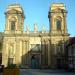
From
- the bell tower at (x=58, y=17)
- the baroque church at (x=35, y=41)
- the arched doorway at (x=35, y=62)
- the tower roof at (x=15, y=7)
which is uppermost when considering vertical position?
the tower roof at (x=15, y=7)

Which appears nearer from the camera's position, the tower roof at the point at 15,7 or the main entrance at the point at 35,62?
the main entrance at the point at 35,62

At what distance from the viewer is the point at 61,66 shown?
52750 millimetres

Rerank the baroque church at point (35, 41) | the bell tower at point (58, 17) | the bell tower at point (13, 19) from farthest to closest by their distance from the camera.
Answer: the bell tower at point (13, 19)
the bell tower at point (58, 17)
the baroque church at point (35, 41)

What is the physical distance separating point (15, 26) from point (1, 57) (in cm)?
755

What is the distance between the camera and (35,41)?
54250 millimetres

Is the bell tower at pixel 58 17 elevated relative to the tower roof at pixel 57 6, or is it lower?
lower

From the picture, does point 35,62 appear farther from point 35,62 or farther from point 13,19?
point 13,19

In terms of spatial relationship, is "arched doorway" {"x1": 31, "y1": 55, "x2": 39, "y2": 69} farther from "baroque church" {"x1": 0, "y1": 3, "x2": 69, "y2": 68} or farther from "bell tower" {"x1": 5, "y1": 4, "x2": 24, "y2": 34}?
"bell tower" {"x1": 5, "y1": 4, "x2": 24, "y2": 34}

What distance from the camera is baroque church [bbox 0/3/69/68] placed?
174 ft

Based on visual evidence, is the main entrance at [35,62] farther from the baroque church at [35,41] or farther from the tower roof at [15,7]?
the tower roof at [15,7]

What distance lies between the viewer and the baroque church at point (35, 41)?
53.1 metres

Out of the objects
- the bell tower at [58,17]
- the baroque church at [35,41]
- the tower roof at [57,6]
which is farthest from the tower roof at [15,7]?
the tower roof at [57,6]

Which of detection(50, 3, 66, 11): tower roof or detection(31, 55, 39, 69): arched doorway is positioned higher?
detection(50, 3, 66, 11): tower roof

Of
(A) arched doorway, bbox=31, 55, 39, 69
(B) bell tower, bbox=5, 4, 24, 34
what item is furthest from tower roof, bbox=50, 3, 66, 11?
(A) arched doorway, bbox=31, 55, 39, 69
